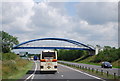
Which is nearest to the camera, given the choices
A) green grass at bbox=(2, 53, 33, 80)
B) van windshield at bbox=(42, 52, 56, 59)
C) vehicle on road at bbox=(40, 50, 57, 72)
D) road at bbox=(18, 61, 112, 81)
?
road at bbox=(18, 61, 112, 81)

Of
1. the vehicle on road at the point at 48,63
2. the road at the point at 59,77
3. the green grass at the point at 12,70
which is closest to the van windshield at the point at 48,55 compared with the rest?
the vehicle on road at the point at 48,63

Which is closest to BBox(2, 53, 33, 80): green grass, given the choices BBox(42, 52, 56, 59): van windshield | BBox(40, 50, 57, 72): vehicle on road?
BBox(40, 50, 57, 72): vehicle on road

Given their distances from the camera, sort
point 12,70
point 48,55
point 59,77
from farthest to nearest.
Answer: point 48,55 → point 12,70 → point 59,77

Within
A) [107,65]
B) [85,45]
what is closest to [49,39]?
[85,45]

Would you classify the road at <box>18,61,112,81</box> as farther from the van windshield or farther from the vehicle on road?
the van windshield

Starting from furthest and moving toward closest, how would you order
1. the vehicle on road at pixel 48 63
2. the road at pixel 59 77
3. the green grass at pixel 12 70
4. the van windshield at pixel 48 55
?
1. the van windshield at pixel 48 55
2. the vehicle on road at pixel 48 63
3. the green grass at pixel 12 70
4. the road at pixel 59 77

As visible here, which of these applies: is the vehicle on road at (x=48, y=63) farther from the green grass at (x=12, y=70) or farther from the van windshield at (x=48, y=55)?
the green grass at (x=12, y=70)

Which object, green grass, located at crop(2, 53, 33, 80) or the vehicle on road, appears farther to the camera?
the vehicle on road

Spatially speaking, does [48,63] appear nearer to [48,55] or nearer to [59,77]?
[48,55]

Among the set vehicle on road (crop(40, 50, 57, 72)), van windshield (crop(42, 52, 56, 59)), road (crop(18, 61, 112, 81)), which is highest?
van windshield (crop(42, 52, 56, 59))

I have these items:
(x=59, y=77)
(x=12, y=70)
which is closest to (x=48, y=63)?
(x=12, y=70)

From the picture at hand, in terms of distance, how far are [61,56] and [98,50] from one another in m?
55.4

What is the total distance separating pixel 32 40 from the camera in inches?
5084

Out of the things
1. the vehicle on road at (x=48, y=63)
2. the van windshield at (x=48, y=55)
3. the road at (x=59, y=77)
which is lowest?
the road at (x=59, y=77)
